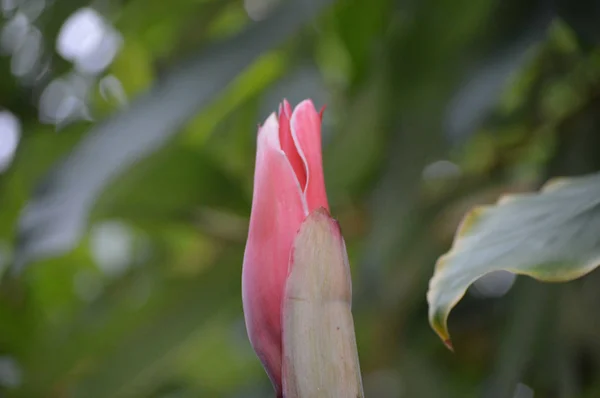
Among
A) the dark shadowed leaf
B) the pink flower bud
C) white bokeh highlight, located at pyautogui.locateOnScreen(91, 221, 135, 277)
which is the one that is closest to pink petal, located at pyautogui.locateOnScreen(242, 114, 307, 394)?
the pink flower bud

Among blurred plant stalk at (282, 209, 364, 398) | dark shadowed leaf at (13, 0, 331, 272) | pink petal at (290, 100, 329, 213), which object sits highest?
dark shadowed leaf at (13, 0, 331, 272)

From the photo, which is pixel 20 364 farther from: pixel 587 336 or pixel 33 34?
pixel 587 336

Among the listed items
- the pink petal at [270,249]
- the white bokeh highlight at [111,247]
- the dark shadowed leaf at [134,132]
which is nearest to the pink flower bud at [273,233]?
the pink petal at [270,249]

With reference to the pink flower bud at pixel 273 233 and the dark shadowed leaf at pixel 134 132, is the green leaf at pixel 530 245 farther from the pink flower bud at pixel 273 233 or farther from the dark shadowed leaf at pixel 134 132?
the dark shadowed leaf at pixel 134 132

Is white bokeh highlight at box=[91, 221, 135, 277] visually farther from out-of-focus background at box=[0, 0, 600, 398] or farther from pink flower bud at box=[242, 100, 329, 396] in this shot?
pink flower bud at box=[242, 100, 329, 396]

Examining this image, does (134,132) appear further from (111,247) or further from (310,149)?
(111,247)

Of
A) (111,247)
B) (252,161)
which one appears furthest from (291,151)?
(111,247)

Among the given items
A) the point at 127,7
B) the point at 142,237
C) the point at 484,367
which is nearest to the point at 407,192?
the point at 484,367
